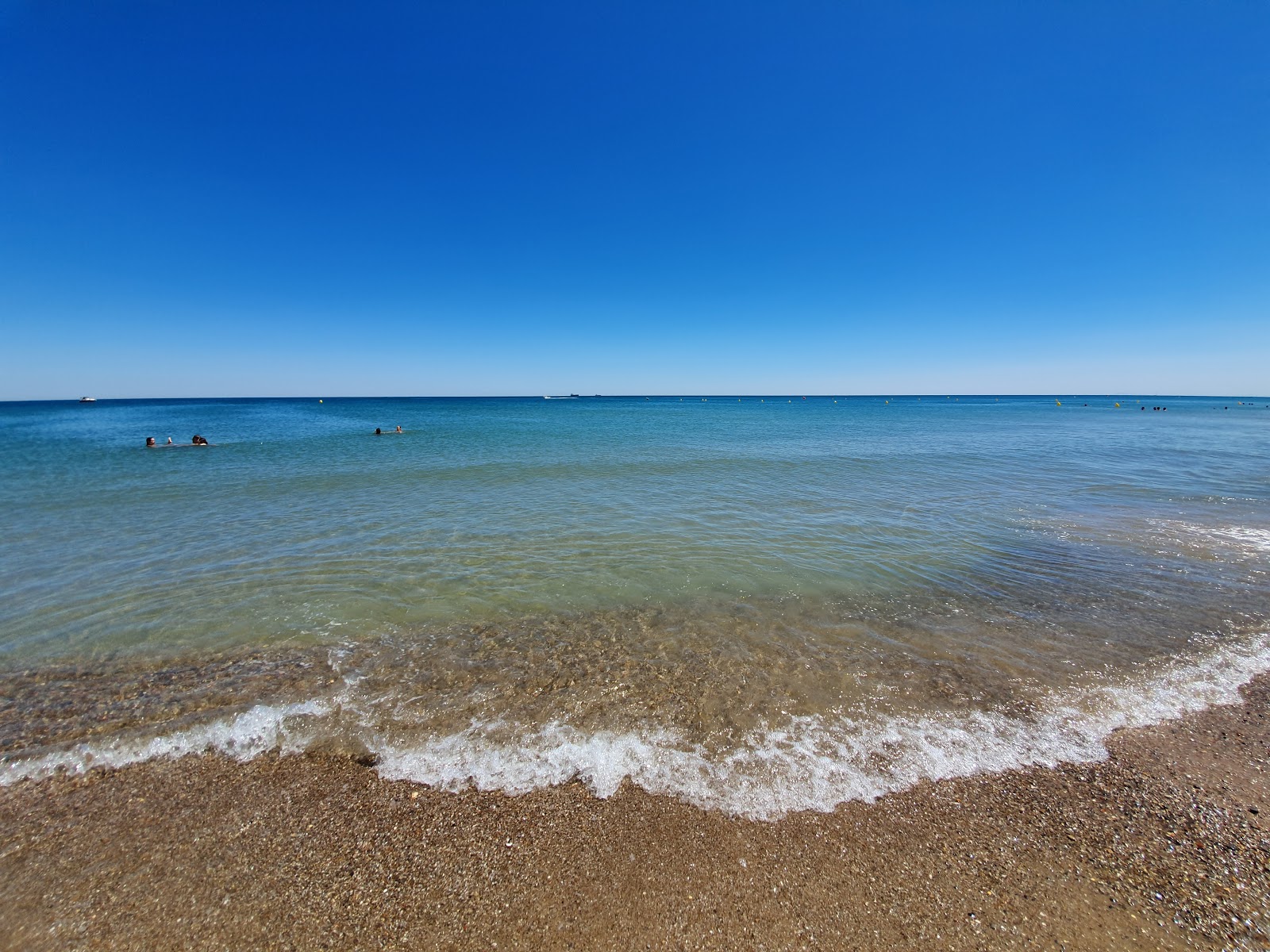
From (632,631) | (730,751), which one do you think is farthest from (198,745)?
(730,751)

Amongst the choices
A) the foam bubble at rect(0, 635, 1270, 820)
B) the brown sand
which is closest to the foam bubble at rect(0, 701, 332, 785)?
the foam bubble at rect(0, 635, 1270, 820)

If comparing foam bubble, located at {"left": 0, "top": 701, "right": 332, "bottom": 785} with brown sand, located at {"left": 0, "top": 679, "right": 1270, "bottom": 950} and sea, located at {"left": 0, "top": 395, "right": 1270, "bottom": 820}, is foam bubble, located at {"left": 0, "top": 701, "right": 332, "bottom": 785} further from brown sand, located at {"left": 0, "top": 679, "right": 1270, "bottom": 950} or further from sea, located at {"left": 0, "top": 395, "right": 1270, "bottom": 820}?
brown sand, located at {"left": 0, "top": 679, "right": 1270, "bottom": 950}

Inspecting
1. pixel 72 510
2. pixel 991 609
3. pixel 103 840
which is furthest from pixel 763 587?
pixel 72 510

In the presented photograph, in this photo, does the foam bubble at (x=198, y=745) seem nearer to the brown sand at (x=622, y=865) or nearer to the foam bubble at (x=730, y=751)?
the foam bubble at (x=730, y=751)

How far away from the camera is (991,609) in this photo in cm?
709

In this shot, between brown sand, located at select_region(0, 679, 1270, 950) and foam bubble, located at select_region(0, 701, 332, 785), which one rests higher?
foam bubble, located at select_region(0, 701, 332, 785)

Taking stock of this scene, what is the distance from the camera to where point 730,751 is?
427 cm

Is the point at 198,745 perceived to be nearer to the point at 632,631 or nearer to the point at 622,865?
the point at 622,865

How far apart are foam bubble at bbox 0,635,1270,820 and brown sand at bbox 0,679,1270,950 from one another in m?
0.17

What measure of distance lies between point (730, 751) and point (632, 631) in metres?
2.50

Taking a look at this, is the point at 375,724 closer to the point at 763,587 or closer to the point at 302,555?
the point at 763,587

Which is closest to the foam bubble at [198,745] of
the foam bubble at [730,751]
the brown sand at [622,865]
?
the foam bubble at [730,751]

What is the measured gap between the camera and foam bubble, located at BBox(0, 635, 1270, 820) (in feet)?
12.8

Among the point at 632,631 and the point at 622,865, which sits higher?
the point at 632,631
